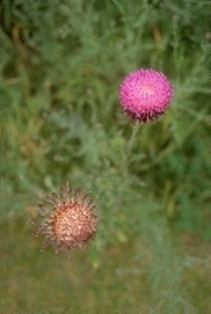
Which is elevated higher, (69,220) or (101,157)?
(101,157)

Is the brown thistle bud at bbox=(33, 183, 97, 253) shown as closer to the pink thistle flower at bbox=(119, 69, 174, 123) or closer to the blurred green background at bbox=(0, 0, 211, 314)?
the pink thistle flower at bbox=(119, 69, 174, 123)

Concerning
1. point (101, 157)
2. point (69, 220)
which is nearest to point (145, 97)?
point (69, 220)

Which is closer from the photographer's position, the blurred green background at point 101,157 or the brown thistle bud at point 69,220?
the brown thistle bud at point 69,220

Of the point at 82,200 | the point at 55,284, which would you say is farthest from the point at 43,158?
the point at 82,200

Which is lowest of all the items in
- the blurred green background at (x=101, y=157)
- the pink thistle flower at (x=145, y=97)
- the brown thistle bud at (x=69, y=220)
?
the brown thistle bud at (x=69, y=220)

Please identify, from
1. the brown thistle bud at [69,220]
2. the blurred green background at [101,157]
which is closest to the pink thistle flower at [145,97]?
the brown thistle bud at [69,220]

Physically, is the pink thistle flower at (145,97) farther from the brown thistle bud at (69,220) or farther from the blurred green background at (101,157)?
the blurred green background at (101,157)

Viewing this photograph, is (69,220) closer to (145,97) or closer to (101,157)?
(145,97)
